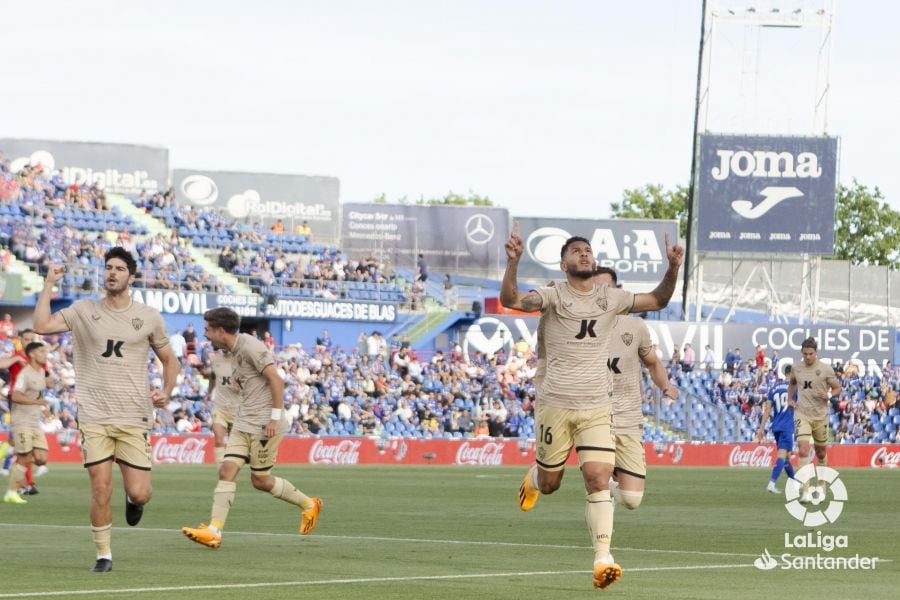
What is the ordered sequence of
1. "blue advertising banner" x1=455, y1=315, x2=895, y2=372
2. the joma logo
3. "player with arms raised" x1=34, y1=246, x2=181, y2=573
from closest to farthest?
"player with arms raised" x1=34, y1=246, x2=181, y2=573 < "blue advertising banner" x1=455, y1=315, x2=895, y2=372 < the joma logo

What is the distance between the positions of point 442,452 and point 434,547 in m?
28.6

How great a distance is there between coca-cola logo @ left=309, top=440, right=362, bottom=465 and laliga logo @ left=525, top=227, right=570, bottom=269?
30.9 m

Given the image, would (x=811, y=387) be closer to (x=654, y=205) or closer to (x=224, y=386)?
(x=224, y=386)

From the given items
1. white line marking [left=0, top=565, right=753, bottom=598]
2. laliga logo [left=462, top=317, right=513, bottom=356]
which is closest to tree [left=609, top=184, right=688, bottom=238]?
laliga logo [left=462, top=317, right=513, bottom=356]

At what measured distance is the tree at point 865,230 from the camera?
104000 mm

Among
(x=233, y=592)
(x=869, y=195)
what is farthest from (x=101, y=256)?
(x=869, y=195)

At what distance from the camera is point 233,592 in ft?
37.4

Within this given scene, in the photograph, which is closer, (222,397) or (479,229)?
(222,397)

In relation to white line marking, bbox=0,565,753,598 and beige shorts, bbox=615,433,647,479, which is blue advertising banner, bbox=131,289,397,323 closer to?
beige shorts, bbox=615,433,647,479

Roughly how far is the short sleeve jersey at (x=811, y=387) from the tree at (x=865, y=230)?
81400 mm

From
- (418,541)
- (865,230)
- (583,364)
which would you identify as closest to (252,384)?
(418,541)

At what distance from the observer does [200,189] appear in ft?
249

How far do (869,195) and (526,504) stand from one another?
92584 mm

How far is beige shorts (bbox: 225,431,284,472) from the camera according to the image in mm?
15789
